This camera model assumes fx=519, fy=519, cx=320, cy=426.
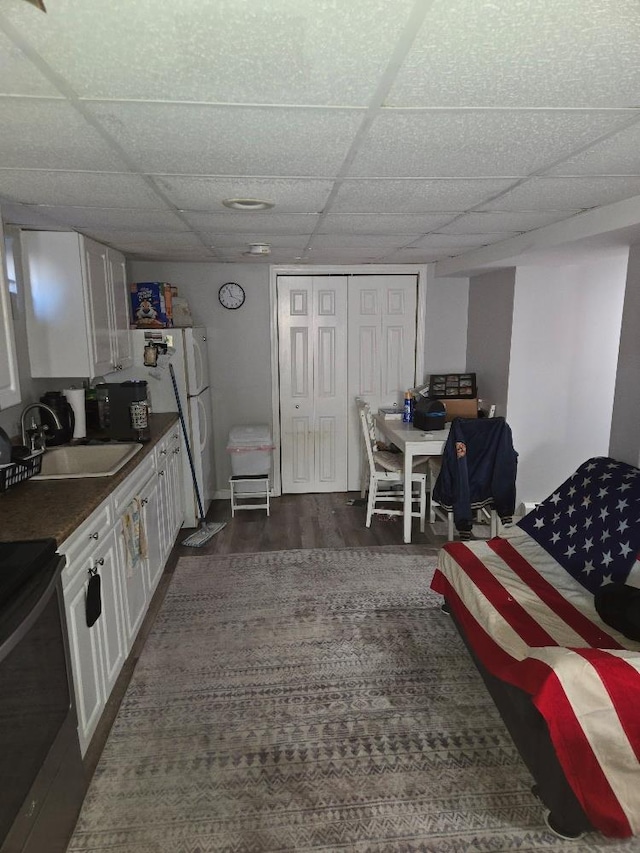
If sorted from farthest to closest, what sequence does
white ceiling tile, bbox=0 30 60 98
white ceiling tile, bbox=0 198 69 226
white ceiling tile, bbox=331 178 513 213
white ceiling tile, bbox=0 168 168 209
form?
white ceiling tile, bbox=0 198 69 226, white ceiling tile, bbox=331 178 513 213, white ceiling tile, bbox=0 168 168 209, white ceiling tile, bbox=0 30 60 98

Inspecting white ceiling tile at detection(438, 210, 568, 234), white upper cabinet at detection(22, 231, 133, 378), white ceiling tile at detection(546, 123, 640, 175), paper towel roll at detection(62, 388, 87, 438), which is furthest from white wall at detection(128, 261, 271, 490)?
white ceiling tile at detection(546, 123, 640, 175)

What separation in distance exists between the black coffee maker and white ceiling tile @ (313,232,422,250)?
1847 millimetres

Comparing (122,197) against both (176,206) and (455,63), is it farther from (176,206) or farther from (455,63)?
(455,63)

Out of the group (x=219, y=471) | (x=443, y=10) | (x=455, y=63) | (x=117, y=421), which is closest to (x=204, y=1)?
(x=443, y=10)

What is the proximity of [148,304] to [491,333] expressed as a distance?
9.47 ft

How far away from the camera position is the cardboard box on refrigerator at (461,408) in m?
4.55

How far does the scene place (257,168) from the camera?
5.94 ft

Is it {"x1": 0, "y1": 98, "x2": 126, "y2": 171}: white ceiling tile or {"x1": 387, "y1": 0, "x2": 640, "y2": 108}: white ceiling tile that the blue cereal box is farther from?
{"x1": 387, "y1": 0, "x2": 640, "y2": 108}: white ceiling tile

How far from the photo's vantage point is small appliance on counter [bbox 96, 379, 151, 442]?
3320mm

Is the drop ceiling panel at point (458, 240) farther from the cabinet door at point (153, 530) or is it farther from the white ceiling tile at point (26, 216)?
the cabinet door at point (153, 530)

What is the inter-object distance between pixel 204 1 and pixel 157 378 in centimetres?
346

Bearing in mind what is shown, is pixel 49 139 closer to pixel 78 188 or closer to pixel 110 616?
pixel 78 188

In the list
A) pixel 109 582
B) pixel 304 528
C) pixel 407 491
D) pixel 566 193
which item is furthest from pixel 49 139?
pixel 304 528

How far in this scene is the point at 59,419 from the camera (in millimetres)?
3004
